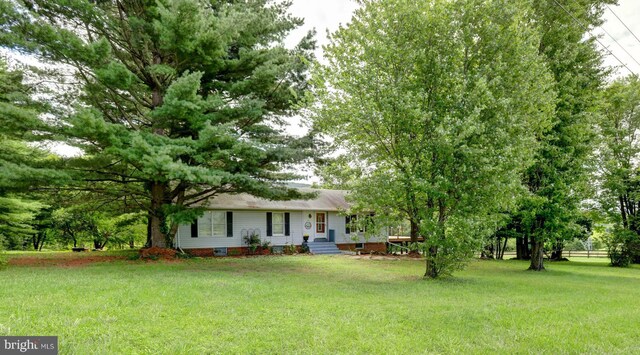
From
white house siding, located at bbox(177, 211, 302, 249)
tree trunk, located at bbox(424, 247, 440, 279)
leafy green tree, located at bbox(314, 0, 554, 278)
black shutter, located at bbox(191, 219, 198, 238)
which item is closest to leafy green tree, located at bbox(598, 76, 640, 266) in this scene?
leafy green tree, located at bbox(314, 0, 554, 278)

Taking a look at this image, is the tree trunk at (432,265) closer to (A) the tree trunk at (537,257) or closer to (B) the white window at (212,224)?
(A) the tree trunk at (537,257)

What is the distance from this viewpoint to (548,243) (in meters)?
16.5

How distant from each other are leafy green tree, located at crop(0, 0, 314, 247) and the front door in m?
7.82

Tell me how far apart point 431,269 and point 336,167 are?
16.2 ft

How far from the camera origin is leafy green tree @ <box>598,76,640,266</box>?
20844 mm

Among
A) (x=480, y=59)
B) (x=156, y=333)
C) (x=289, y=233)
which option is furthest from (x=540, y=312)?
(x=289, y=233)

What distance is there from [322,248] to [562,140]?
1337 cm

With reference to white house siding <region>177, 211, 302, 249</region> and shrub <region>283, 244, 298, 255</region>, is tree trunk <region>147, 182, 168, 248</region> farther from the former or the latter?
shrub <region>283, 244, 298, 255</region>

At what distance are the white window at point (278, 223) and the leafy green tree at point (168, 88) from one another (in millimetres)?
5691

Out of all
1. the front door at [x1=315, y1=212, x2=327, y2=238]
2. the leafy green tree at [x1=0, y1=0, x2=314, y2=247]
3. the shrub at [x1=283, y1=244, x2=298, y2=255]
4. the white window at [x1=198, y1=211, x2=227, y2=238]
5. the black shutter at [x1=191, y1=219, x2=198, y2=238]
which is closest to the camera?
the leafy green tree at [x1=0, y1=0, x2=314, y2=247]

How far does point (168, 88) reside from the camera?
38.6ft

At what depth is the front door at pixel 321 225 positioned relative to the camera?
2355 centimetres

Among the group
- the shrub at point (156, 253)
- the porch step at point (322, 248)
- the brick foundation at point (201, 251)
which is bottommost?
the porch step at point (322, 248)

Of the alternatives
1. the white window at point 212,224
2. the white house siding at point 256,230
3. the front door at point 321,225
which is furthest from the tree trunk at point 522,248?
the white window at point 212,224
